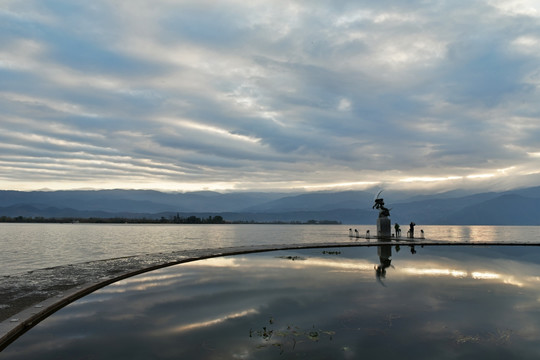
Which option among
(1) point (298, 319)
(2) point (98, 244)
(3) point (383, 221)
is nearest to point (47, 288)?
(1) point (298, 319)

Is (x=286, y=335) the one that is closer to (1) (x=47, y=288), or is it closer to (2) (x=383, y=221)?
(1) (x=47, y=288)

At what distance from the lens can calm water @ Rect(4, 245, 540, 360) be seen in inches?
371

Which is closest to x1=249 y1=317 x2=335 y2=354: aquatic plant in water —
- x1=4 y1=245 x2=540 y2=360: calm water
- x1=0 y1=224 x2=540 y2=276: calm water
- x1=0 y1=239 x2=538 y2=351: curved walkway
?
x1=4 y1=245 x2=540 y2=360: calm water

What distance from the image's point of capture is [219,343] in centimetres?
984

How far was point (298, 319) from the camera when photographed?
1219 cm

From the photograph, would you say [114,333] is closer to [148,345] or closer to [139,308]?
[148,345]

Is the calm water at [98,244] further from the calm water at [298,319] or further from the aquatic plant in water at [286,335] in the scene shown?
the aquatic plant in water at [286,335]

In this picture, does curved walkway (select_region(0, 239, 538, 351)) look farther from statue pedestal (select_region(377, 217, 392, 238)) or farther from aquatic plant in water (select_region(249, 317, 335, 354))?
statue pedestal (select_region(377, 217, 392, 238))

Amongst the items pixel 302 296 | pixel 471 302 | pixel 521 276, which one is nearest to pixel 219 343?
pixel 302 296

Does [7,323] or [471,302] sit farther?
[471,302]

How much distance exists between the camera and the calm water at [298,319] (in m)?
9.43

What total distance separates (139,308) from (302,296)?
7.01 metres

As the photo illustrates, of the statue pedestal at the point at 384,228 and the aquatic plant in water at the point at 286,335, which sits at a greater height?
the statue pedestal at the point at 384,228

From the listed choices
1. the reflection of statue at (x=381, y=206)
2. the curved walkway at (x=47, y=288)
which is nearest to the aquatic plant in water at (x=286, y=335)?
the curved walkway at (x=47, y=288)
